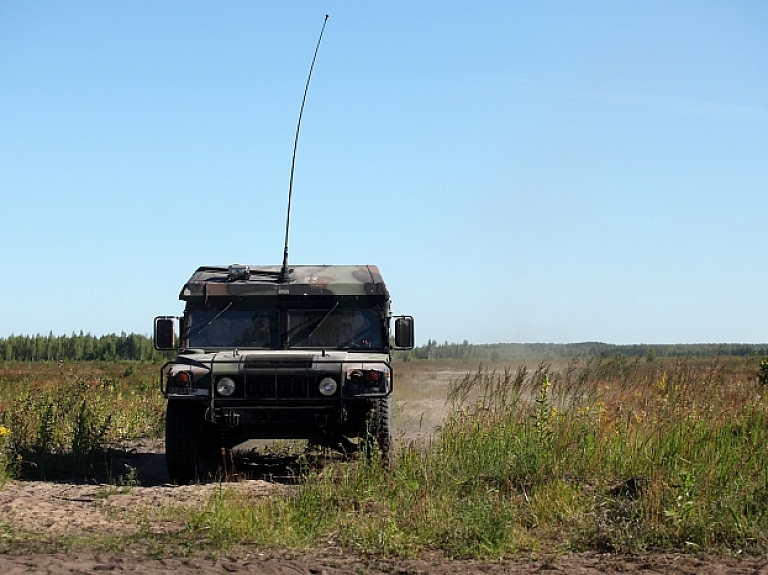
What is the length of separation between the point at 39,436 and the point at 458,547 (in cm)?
651

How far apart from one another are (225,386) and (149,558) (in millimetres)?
3189

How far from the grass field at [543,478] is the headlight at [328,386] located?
0.67 metres

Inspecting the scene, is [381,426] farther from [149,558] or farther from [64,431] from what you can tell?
[64,431]

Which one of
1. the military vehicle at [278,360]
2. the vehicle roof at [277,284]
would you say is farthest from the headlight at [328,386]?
the vehicle roof at [277,284]

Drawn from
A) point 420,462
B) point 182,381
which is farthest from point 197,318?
point 420,462

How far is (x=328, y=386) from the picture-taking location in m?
9.34

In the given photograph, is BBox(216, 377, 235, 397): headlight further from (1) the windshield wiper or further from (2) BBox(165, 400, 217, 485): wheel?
(1) the windshield wiper

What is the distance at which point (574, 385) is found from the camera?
10.7 metres

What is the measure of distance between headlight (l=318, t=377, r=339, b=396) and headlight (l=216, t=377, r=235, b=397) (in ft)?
2.66

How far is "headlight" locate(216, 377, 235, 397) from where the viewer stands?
9.32m

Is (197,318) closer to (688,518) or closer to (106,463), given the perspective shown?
(106,463)

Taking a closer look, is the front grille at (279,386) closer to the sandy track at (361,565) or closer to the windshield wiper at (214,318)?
the windshield wiper at (214,318)

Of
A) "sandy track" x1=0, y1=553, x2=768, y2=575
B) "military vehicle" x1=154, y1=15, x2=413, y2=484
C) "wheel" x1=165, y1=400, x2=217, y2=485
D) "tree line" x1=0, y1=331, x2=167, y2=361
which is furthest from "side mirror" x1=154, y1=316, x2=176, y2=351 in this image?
"tree line" x1=0, y1=331, x2=167, y2=361

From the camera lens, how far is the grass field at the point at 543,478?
6879mm
